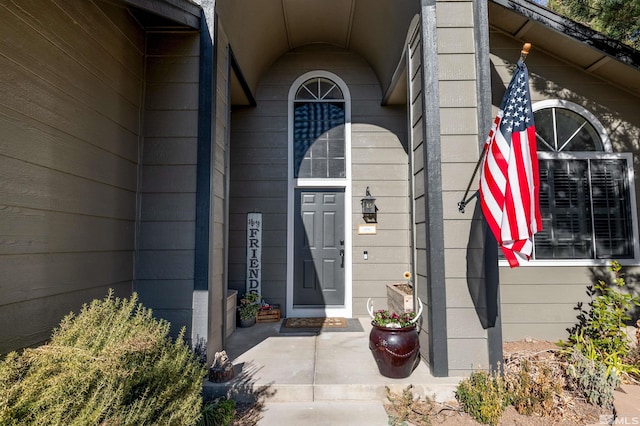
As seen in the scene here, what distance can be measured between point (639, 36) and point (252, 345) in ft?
19.6

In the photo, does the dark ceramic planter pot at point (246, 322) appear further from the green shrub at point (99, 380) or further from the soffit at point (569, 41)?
the soffit at point (569, 41)

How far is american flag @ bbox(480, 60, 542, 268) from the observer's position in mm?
2178

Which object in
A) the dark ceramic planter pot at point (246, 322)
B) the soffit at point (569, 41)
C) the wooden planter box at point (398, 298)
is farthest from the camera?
the dark ceramic planter pot at point (246, 322)

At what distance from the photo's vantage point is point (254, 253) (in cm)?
459

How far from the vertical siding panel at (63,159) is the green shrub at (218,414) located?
104 cm

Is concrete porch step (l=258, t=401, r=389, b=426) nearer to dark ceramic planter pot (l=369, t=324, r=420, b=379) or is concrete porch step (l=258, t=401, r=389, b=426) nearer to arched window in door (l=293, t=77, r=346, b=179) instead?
dark ceramic planter pot (l=369, t=324, r=420, b=379)

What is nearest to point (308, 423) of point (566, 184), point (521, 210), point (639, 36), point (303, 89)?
point (521, 210)

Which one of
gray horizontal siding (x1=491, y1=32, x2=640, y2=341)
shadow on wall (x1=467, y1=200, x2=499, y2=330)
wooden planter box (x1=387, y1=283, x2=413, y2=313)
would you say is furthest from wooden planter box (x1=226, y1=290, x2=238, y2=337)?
gray horizontal siding (x1=491, y1=32, x2=640, y2=341)

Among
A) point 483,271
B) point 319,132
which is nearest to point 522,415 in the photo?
point 483,271

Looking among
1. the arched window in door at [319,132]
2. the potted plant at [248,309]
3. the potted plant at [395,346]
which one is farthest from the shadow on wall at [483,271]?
the potted plant at [248,309]

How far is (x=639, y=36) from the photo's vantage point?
4.13 metres

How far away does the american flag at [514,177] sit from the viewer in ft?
7.14

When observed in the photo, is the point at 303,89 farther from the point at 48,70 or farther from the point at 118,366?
the point at 118,366

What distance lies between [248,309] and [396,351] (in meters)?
2.23
